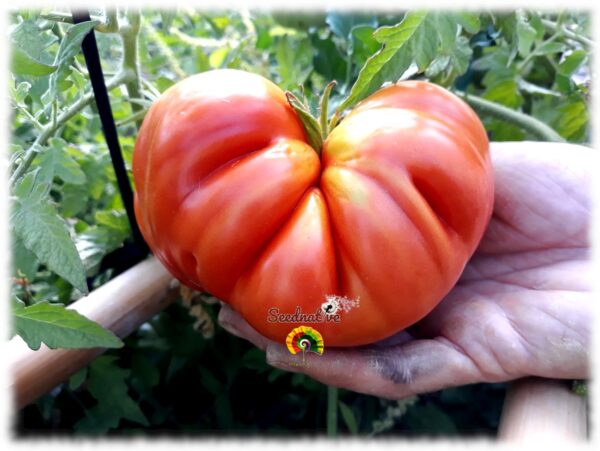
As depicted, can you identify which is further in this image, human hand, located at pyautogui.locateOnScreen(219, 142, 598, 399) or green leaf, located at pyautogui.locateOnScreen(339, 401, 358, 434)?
green leaf, located at pyautogui.locateOnScreen(339, 401, 358, 434)

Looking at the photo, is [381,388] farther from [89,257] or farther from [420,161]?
[89,257]

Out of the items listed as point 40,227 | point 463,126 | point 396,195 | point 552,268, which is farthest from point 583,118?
point 40,227

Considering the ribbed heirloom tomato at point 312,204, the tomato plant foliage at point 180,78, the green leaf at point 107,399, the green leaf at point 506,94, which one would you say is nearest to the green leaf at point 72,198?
the tomato plant foliage at point 180,78

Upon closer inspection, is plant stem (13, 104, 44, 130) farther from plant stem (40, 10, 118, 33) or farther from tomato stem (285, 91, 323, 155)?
tomato stem (285, 91, 323, 155)

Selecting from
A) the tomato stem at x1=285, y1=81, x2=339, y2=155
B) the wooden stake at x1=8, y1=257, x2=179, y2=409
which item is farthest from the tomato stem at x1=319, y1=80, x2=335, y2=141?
the wooden stake at x1=8, y1=257, x2=179, y2=409

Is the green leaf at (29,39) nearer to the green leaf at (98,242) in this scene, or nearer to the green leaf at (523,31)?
the green leaf at (98,242)

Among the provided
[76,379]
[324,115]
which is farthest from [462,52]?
[76,379]
